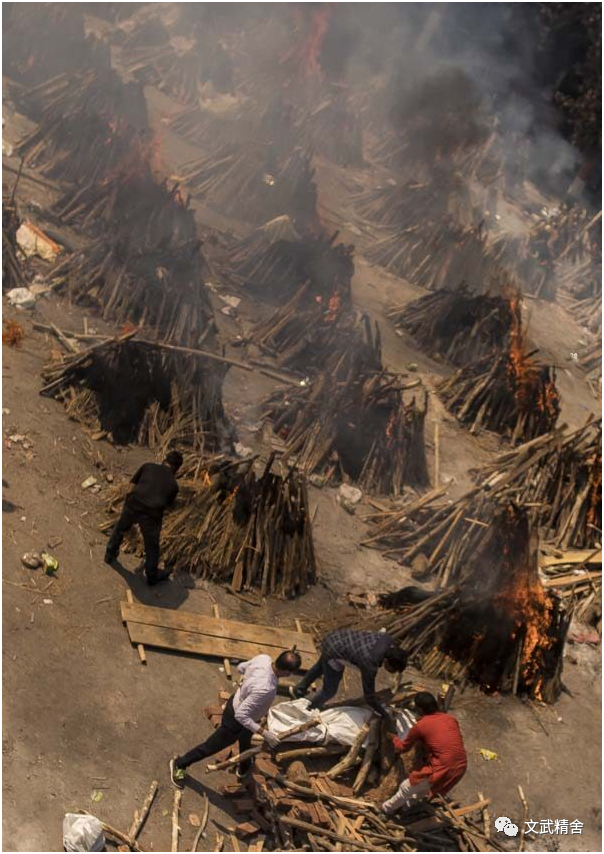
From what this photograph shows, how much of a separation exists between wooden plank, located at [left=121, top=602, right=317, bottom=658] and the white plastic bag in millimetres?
2560

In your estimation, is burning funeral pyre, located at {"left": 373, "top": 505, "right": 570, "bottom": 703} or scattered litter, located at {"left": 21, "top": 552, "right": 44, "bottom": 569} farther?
burning funeral pyre, located at {"left": 373, "top": 505, "right": 570, "bottom": 703}

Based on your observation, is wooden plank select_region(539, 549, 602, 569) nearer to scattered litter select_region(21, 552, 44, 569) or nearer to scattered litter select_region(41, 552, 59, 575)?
scattered litter select_region(41, 552, 59, 575)

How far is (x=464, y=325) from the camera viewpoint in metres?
19.5

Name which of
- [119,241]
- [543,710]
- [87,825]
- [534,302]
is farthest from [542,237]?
[87,825]

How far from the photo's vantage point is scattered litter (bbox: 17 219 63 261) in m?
16.2

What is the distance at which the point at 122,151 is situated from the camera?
19109 millimetres

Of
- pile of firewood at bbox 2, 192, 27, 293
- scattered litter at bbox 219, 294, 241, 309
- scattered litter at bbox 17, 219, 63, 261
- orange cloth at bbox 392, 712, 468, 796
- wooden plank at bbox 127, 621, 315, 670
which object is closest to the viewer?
orange cloth at bbox 392, 712, 468, 796

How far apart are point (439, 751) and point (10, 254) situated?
993 centimetres

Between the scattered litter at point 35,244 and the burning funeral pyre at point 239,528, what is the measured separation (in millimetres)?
6222

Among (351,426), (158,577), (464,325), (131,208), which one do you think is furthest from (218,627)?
(464,325)

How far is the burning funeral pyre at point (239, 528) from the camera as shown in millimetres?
11164

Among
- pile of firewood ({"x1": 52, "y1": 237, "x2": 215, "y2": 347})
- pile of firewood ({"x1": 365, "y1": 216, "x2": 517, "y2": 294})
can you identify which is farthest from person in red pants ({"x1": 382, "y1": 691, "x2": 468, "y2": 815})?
pile of firewood ({"x1": 365, "y1": 216, "x2": 517, "y2": 294})

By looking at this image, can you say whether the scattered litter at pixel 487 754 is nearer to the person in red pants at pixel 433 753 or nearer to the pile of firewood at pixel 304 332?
the person in red pants at pixel 433 753

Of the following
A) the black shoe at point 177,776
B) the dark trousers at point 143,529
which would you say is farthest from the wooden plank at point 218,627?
the black shoe at point 177,776
